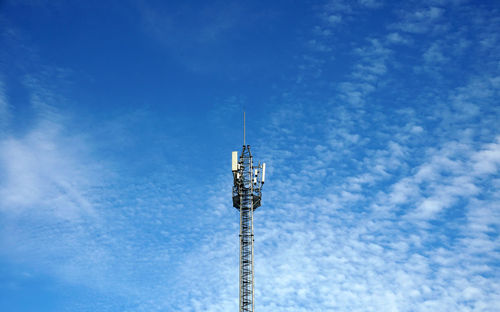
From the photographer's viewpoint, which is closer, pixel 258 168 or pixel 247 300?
pixel 247 300

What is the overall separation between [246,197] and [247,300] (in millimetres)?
15509

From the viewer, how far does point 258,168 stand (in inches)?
3632

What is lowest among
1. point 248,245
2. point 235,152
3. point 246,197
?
point 248,245

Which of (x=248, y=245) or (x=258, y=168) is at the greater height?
(x=258, y=168)

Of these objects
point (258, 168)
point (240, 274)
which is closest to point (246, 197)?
point (258, 168)

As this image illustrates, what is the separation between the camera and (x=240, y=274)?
280 ft

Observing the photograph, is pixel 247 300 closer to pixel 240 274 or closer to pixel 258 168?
pixel 240 274

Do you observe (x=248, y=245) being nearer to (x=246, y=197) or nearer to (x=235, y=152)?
(x=246, y=197)

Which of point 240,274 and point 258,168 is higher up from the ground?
point 258,168

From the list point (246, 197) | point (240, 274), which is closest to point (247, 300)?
point (240, 274)

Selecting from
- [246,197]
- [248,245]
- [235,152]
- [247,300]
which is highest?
[235,152]

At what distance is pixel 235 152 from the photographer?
93.0 m

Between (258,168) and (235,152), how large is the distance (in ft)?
14.3

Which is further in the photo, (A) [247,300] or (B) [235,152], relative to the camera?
(B) [235,152]
